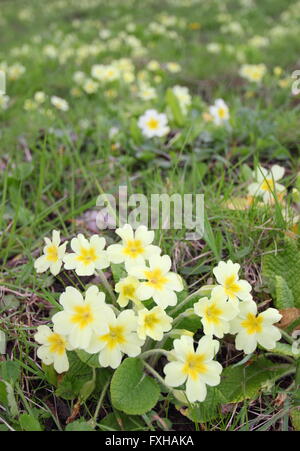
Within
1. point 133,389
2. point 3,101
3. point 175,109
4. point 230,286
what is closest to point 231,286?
point 230,286

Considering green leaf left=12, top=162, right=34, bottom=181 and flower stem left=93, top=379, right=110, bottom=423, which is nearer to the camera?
flower stem left=93, top=379, right=110, bottom=423

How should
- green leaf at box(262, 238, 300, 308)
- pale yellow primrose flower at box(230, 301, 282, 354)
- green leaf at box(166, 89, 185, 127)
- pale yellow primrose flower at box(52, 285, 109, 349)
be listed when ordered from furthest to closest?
green leaf at box(166, 89, 185, 127) → green leaf at box(262, 238, 300, 308) → pale yellow primrose flower at box(230, 301, 282, 354) → pale yellow primrose flower at box(52, 285, 109, 349)

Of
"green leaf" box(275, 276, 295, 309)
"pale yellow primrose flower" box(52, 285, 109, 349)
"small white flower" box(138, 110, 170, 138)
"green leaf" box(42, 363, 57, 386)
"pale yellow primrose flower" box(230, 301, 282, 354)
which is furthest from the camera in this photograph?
"small white flower" box(138, 110, 170, 138)

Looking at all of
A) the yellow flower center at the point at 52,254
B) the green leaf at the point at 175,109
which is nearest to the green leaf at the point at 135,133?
the green leaf at the point at 175,109

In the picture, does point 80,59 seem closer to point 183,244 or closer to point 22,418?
point 183,244

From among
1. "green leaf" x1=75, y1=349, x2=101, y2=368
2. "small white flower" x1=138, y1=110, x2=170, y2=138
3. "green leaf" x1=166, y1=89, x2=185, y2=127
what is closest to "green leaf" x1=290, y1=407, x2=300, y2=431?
→ "green leaf" x1=75, y1=349, x2=101, y2=368

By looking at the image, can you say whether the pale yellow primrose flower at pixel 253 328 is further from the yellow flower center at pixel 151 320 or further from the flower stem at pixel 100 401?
the flower stem at pixel 100 401

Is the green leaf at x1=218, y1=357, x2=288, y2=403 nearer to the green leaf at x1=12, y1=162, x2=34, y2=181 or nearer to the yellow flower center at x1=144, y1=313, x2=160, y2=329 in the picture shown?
the yellow flower center at x1=144, y1=313, x2=160, y2=329
